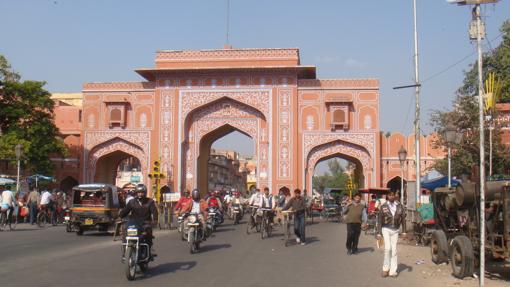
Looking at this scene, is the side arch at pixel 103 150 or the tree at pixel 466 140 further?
the side arch at pixel 103 150

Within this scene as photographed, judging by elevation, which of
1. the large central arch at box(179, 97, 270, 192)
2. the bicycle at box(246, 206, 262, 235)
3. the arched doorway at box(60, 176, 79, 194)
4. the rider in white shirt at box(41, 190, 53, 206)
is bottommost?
the bicycle at box(246, 206, 262, 235)

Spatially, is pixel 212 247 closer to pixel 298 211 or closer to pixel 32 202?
pixel 298 211

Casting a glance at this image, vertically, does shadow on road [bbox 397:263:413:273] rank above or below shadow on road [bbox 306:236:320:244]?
above

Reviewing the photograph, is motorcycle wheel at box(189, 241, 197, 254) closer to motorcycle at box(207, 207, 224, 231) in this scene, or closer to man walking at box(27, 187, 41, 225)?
motorcycle at box(207, 207, 224, 231)

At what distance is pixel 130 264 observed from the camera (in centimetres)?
880

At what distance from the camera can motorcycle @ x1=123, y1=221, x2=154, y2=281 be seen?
8.80m

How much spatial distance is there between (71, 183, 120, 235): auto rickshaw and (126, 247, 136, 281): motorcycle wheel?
9278 mm

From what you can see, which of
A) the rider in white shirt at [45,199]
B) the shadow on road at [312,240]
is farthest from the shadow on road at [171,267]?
the rider in white shirt at [45,199]

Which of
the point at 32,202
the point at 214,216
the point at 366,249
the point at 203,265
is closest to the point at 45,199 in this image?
the point at 32,202

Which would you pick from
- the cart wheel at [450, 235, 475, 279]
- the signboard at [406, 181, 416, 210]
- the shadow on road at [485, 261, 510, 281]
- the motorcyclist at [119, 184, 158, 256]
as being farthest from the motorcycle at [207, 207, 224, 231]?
the cart wheel at [450, 235, 475, 279]

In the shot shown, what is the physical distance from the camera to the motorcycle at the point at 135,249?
28.9ft

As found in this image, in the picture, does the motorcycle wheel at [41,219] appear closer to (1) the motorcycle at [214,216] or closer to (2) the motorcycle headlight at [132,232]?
(1) the motorcycle at [214,216]

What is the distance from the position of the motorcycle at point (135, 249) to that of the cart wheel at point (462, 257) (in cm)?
506

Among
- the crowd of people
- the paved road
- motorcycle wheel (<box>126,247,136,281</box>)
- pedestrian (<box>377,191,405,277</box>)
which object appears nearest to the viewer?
motorcycle wheel (<box>126,247,136,281</box>)
